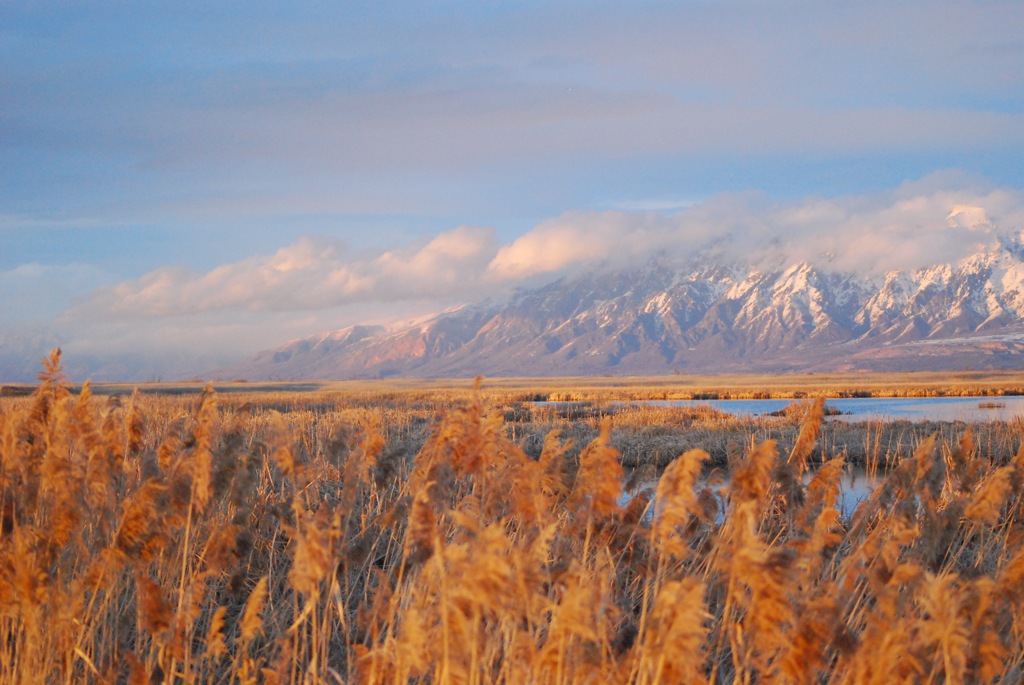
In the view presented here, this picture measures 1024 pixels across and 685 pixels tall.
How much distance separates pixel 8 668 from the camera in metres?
5.12

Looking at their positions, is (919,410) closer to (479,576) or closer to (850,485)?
(850,485)

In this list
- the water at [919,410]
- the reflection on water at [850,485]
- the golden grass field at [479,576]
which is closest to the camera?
the golden grass field at [479,576]

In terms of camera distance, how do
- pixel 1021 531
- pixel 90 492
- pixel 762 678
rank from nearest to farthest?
pixel 762 678 → pixel 90 492 → pixel 1021 531

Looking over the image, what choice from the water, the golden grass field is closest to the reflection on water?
the golden grass field

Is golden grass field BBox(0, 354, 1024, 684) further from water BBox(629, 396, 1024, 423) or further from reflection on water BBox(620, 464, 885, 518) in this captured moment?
water BBox(629, 396, 1024, 423)

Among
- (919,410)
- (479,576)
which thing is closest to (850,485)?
(479,576)

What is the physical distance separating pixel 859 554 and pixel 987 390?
8183cm

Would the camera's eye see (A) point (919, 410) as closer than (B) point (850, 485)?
No

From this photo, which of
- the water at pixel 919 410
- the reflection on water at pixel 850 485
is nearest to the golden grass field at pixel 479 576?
the reflection on water at pixel 850 485

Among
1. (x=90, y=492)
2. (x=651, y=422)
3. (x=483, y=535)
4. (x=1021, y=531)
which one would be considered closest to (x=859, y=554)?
(x=483, y=535)

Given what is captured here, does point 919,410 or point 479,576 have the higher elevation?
point 479,576

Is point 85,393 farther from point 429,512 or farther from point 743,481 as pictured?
point 743,481

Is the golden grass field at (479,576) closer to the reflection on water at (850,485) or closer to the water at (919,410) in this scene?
the reflection on water at (850,485)

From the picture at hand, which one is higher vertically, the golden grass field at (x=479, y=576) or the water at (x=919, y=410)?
the golden grass field at (x=479, y=576)
